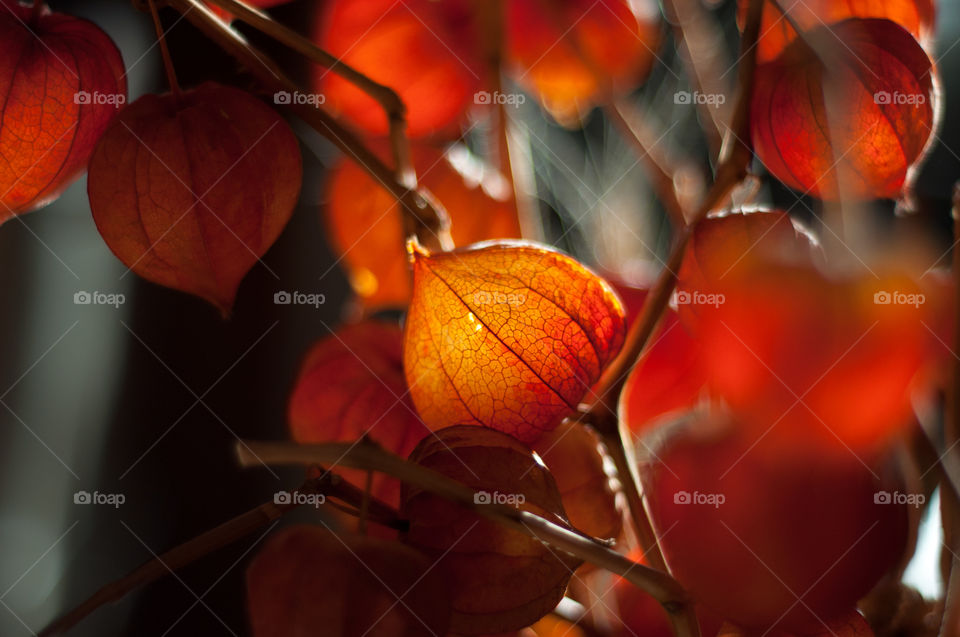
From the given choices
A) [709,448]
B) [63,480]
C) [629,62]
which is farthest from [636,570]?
[63,480]

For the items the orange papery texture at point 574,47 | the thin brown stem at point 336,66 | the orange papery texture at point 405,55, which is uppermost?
the orange papery texture at point 574,47

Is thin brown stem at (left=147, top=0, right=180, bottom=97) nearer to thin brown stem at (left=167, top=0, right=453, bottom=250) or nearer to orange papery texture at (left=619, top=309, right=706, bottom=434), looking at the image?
thin brown stem at (left=167, top=0, right=453, bottom=250)

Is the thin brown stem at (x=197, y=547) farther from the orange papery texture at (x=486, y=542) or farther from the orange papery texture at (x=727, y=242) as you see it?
the orange papery texture at (x=727, y=242)

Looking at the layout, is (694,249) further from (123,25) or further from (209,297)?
(123,25)

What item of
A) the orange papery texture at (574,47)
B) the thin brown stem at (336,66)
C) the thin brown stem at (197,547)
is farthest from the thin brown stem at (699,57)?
the thin brown stem at (197,547)

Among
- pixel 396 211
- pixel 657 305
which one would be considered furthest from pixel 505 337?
pixel 396 211

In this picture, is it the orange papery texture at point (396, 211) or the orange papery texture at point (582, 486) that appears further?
the orange papery texture at point (396, 211)

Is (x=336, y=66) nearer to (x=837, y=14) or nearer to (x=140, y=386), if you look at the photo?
(x=837, y=14)
